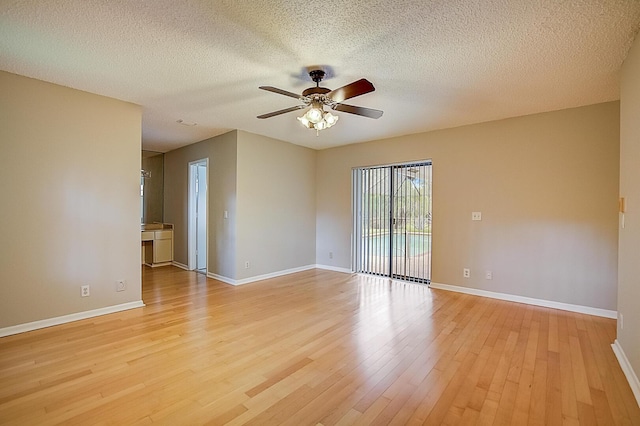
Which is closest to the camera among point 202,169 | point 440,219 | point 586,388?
point 586,388

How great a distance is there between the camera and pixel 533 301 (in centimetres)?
399

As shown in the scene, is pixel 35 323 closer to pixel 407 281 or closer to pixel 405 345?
pixel 405 345

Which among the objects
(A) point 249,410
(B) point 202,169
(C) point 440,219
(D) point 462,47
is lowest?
(A) point 249,410

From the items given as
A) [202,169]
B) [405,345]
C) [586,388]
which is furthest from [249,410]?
[202,169]

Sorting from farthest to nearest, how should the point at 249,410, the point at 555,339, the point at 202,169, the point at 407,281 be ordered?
the point at 202,169, the point at 407,281, the point at 555,339, the point at 249,410

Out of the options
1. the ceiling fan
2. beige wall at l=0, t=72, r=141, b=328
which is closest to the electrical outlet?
beige wall at l=0, t=72, r=141, b=328

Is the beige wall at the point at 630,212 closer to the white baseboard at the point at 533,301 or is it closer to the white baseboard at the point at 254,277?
the white baseboard at the point at 533,301

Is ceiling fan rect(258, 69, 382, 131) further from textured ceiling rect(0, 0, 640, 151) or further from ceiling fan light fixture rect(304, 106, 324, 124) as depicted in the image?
textured ceiling rect(0, 0, 640, 151)

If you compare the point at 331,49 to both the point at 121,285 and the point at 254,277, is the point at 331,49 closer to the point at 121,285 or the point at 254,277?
the point at 121,285

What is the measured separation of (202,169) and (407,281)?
463 cm

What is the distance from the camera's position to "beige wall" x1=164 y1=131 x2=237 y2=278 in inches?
199

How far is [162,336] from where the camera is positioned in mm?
2926

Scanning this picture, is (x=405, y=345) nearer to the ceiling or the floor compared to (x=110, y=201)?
nearer to the floor

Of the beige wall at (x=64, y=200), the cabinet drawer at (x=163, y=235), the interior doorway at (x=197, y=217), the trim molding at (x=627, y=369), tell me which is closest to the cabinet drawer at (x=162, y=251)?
the cabinet drawer at (x=163, y=235)
